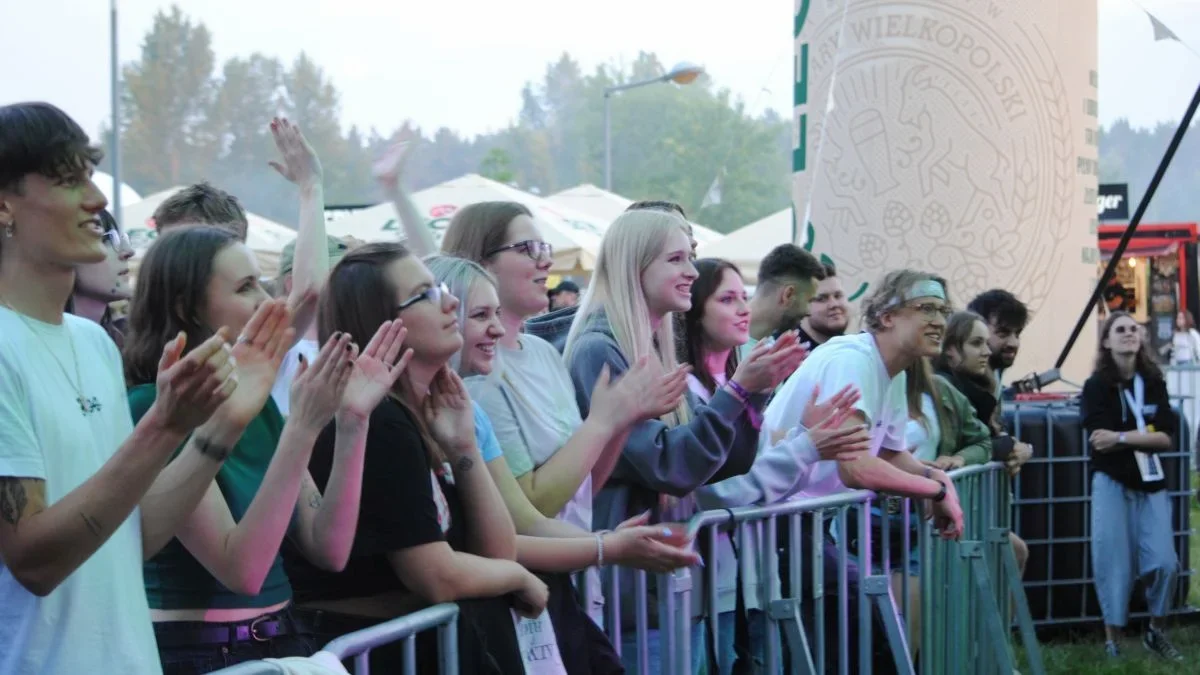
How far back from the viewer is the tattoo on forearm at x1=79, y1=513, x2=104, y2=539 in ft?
6.96

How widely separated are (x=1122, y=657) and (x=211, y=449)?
6834 millimetres

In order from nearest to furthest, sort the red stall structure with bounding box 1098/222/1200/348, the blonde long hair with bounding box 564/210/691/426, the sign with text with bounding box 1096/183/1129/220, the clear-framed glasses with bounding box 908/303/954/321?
the blonde long hair with bounding box 564/210/691/426 < the clear-framed glasses with bounding box 908/303/954/321 < the red stall structure with bounding box 1098/222/1200/348 < the sign with text with bounding box 1096/183/1129/220

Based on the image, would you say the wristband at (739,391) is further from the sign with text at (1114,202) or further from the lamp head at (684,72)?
the sign with text at (1114,202)

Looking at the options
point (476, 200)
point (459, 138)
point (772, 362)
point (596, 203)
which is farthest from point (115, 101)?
point (459, 138)

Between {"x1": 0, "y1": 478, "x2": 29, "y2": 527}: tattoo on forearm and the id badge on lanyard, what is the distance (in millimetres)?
7249

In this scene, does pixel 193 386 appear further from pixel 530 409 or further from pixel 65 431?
pixel 530 409

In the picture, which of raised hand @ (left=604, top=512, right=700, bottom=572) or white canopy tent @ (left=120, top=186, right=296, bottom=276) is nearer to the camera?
raised hand @ (left=604, top=512, right=700, bottom=572)

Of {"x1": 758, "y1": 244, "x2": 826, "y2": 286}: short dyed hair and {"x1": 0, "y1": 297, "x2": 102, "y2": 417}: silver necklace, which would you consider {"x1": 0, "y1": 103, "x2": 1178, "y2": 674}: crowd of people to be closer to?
{"x1": 0, "y1": 297, "x2": 102, "y2": 417}: silver necklace

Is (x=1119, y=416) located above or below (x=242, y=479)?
below

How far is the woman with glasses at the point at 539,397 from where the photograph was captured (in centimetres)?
379

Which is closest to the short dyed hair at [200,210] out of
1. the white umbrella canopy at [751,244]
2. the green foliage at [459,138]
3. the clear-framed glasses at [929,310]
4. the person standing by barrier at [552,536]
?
the person standing by barrier at [552,536]

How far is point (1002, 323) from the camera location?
813cm

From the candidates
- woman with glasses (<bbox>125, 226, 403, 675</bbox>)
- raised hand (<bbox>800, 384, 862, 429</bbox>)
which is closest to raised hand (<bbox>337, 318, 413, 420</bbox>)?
woman with glasses (<bbox>125, 226, 403, 675</bbox>)

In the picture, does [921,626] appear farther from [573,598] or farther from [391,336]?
[391,336]
